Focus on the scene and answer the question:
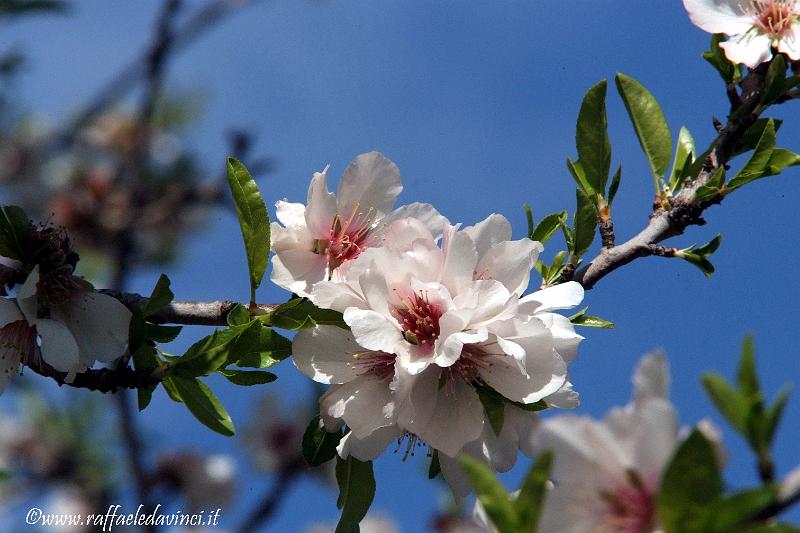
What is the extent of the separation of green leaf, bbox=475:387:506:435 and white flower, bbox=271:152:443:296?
0.30 meters

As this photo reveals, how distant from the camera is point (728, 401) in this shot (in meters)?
0.82

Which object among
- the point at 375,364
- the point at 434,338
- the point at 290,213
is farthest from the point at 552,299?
the point at 290,213

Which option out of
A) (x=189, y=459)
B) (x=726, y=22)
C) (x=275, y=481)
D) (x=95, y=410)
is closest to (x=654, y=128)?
(x=726, y=22)

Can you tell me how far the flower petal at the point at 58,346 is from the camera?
1351 mm

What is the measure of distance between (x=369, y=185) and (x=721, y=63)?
739mm

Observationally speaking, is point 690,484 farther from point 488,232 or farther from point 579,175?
point 579,175

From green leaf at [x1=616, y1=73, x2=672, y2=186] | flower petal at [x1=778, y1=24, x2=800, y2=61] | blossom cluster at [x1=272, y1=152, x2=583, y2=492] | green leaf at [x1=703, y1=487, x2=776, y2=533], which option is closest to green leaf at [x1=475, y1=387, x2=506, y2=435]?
blossom cluster at [x1=272, y1=152, x2=583, y2=492]

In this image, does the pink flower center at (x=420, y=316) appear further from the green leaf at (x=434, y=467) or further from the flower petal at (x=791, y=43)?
the flower petal at (x=791, y=43)

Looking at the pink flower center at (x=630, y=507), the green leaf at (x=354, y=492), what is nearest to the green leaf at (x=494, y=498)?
the pink flower center at (x=630, y=507)

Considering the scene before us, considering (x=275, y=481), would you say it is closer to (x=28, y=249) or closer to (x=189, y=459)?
(x=189, y=459)

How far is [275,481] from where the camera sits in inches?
122

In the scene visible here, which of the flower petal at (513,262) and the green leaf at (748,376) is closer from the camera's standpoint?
the green leaf at (748,376)

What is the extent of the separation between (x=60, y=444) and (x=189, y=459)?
3.93 ft

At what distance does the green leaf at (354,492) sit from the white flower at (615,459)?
54 centimetres
